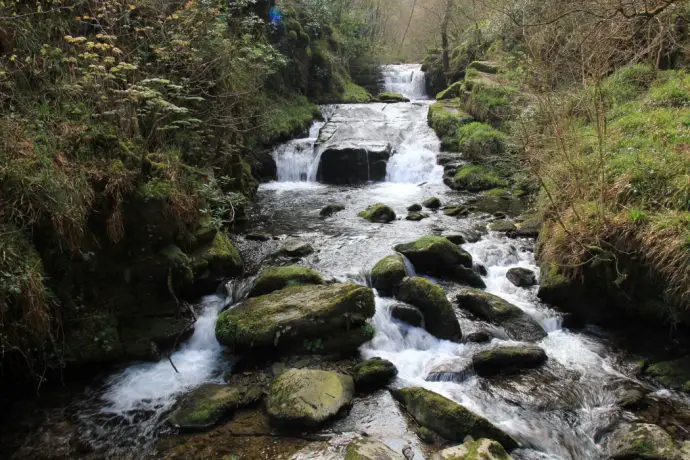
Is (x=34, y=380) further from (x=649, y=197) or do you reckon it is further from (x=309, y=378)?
(x=649, y=197)

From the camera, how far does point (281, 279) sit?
688 cm

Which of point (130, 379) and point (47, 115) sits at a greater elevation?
point (47, 115)

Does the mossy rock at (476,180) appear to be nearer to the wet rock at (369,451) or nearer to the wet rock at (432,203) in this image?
the wet rock at (432,203)

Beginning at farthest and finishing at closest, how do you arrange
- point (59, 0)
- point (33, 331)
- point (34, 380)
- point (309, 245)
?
point (309, 245)
point (59, 0)
point (34, 380)
point (33, 331)

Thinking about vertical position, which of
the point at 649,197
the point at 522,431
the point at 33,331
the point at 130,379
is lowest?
the point at 522,431

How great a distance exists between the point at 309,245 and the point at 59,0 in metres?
5.15

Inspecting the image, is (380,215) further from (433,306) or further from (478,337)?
(478,337)

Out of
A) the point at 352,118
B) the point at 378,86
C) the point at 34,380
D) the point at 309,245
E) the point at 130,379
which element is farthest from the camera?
the point at 378,86

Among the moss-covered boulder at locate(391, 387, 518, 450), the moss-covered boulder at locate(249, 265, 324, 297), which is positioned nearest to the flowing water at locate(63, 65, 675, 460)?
the moss-covered boulder at locate(391, 387, 518, 450)

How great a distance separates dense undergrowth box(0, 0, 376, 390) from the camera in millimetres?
4672

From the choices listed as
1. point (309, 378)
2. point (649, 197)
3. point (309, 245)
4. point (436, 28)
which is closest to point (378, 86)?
point (436, 28)

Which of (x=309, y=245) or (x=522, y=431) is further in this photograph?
(x=309, y=245)

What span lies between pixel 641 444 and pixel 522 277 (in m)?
3.49

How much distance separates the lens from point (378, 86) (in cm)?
2583
